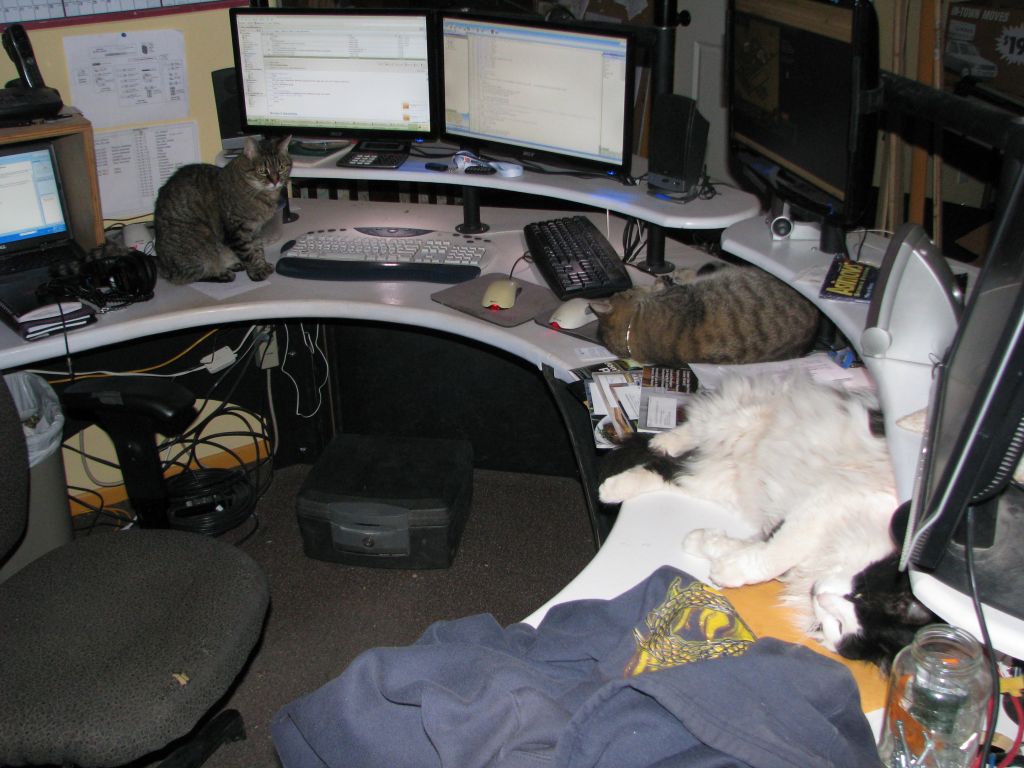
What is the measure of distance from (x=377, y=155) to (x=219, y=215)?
1.57 ft

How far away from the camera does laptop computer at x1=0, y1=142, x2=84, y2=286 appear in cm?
207

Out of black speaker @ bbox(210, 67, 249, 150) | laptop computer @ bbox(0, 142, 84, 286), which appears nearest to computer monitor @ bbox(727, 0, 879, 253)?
black speaker @ bbox(210, 67, 249, 150)

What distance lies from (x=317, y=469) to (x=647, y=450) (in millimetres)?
1241

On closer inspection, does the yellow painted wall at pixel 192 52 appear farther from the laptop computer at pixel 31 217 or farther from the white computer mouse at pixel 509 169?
the white computer mouse at pixel 509 169

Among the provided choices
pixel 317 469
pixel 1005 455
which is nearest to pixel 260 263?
pixel 317 469

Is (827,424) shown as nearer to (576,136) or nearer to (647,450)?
(647,450)

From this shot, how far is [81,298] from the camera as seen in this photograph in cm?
205

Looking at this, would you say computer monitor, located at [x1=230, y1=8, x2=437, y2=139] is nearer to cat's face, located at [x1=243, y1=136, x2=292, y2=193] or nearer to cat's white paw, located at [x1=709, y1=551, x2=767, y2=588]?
cat's face, located at [x1=243, y1=136, x2=292, y2=193]

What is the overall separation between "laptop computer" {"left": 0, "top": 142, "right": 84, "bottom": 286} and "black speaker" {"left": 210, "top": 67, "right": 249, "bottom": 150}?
0.50 meters

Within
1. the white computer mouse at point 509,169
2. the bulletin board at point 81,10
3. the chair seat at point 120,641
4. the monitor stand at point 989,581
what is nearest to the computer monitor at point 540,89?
the white computer mouse at point 509,169

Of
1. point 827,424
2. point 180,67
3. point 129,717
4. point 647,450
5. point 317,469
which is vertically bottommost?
point 317,469

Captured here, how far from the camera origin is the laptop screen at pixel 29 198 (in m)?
2.06

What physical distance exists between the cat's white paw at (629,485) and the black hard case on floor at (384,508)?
0.99 metres

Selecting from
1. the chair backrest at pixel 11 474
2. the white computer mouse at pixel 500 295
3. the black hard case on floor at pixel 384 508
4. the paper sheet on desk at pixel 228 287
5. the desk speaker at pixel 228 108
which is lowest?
the black hard case on floor at pixel 384 508
